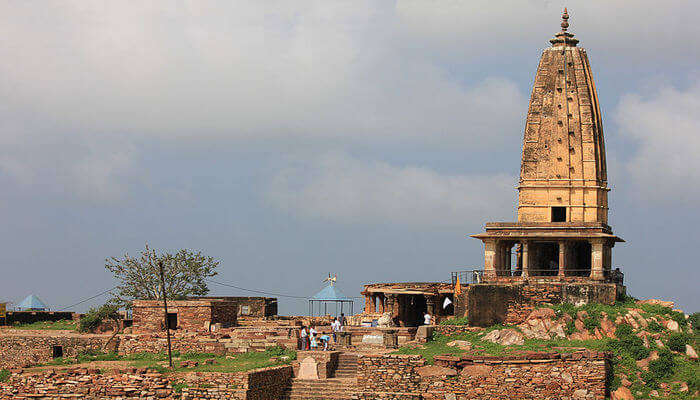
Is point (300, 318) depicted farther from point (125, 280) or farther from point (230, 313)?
point (125, 280)

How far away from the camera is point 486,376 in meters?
30.2

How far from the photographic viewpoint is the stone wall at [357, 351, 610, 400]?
29.8m

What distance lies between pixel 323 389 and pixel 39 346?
15.5 meters

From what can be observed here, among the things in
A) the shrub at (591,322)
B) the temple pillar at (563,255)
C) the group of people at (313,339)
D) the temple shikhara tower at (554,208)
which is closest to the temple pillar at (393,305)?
the temple shikhara tower at (554,208)

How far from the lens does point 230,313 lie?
131ft

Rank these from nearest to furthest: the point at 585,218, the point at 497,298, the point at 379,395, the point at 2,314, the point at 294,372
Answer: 1. the point at 379,395
2. the point at 294,372
3. the point at 497,298
4. the point at 585,218
5. the point at 2,314

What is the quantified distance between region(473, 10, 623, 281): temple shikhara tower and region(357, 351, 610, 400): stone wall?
11.6 m

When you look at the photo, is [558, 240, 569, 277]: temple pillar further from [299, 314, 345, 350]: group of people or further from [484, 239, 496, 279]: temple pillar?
[299, 314, 345, 350]: group of people

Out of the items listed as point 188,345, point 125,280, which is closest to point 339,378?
point 188,345

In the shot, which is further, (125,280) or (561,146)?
(125,280)

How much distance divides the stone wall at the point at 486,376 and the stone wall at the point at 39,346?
13989 millimetres

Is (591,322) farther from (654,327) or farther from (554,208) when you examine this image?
(554,208)

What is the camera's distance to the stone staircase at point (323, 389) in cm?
3119

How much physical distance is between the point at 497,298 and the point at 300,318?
1194 cm
